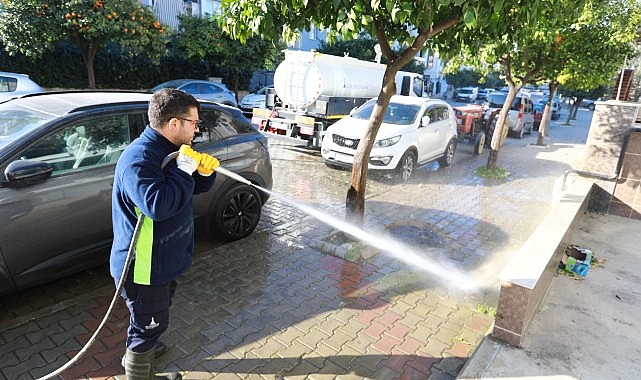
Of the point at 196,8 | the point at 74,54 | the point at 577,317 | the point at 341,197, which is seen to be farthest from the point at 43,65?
the point at 577,317

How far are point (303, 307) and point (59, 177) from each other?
2421 mm

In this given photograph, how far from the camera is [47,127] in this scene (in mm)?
3576

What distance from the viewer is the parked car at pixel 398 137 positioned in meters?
8.82

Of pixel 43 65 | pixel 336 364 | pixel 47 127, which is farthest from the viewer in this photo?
pixel 43 65

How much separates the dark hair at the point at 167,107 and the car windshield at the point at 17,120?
1.86 metres

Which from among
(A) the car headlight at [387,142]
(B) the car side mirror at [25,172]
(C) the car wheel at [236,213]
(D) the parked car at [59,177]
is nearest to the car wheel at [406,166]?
(A) the car headlight at [387,142]

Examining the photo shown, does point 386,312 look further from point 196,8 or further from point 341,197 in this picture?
point 196,8

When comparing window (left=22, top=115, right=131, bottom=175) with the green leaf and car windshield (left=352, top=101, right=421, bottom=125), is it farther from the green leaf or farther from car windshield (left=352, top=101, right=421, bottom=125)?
car windshield (left=352, top=101, right=421, bottom=125)

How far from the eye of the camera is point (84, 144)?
3855mm

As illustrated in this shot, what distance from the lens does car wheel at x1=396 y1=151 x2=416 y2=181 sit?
29.6 feet

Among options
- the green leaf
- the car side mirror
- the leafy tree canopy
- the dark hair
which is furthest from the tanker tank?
the dark hair

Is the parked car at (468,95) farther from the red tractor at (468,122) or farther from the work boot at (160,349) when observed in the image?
the work boot at (160,349)

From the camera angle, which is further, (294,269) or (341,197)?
(341,197)

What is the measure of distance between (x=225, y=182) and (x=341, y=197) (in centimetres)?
316
